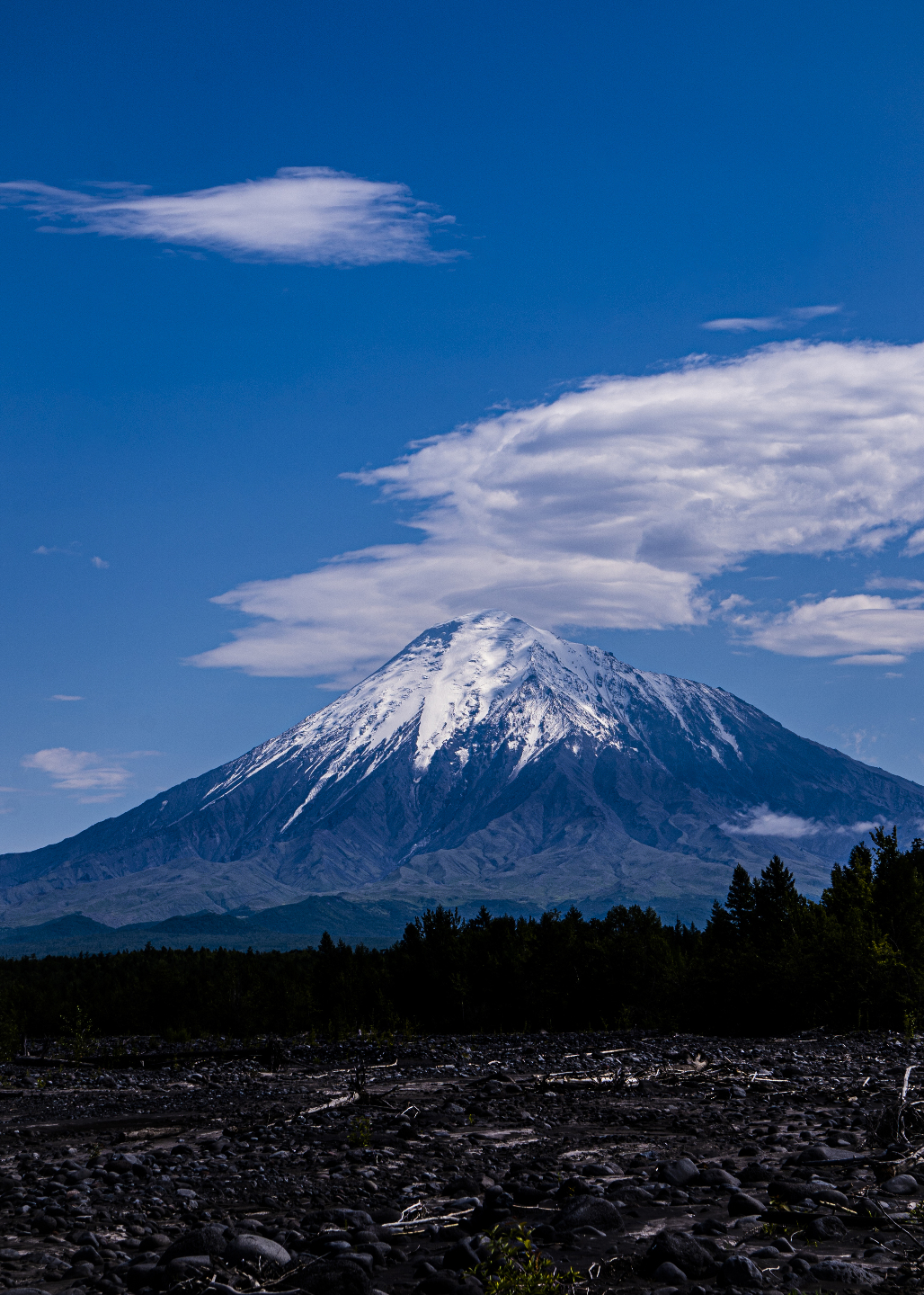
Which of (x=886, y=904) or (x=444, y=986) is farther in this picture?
(x=444, y=986)

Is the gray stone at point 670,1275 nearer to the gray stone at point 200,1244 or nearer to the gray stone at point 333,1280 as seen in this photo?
the gray stone at point 333,1280

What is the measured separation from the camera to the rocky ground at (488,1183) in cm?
1277

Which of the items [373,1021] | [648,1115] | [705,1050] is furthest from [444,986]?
[648,1115]

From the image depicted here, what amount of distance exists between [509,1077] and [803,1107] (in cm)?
1204

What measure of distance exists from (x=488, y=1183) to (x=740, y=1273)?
7372mm

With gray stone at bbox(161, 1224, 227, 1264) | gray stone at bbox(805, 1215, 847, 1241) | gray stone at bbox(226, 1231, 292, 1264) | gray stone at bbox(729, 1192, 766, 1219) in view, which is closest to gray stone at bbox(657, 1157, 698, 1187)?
gray stone at bbox(729, 1192, 766, 1219)

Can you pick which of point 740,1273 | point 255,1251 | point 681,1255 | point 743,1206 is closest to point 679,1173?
point 743,1206

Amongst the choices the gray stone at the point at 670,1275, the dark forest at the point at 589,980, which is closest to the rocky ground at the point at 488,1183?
the gray stone at the point at 670,1275

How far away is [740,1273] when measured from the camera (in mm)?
11828

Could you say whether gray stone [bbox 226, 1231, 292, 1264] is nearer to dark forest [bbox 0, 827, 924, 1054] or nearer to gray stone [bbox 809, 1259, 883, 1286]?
gray stone [bbox 809, 1259, 883, 1286]

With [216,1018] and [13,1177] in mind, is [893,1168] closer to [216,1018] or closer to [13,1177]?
[13,1177]

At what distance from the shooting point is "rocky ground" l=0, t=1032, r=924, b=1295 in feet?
41.9

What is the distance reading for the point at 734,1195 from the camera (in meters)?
Result: 15.4

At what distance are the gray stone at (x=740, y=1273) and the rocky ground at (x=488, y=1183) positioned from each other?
2 cm
